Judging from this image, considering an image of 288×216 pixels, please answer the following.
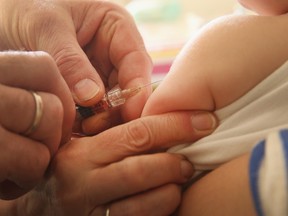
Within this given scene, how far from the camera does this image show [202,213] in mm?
563

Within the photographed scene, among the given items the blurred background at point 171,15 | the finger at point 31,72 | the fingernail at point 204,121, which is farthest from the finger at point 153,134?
the blurred background at point 171,15

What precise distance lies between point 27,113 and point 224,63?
0.31 m

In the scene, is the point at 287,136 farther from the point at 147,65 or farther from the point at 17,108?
the point at 147,65

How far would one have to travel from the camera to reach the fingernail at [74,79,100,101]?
0.79 meters

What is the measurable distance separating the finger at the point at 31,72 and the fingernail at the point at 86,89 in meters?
0.15

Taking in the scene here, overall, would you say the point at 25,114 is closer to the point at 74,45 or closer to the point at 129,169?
the point at 129,169

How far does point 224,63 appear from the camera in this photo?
597 mm

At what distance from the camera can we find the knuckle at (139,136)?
635 millimetres

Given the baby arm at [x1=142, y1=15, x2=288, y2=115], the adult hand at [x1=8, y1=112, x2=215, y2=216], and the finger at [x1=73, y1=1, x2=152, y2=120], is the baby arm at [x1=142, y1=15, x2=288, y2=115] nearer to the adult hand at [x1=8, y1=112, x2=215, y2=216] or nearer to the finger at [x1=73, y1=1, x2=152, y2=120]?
the adult hand at [x1=8, y1=112, x2=215, y2=216]

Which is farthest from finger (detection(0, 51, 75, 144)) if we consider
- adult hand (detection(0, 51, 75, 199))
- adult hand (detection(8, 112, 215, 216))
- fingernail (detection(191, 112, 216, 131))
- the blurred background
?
the blurred background

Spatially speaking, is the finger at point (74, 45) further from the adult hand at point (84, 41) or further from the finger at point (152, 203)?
the finger at point (152, 203)

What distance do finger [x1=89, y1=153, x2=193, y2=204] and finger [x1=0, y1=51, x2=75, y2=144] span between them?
0.16m

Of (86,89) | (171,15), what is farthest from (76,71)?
(171,15)

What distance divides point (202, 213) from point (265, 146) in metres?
0.16
